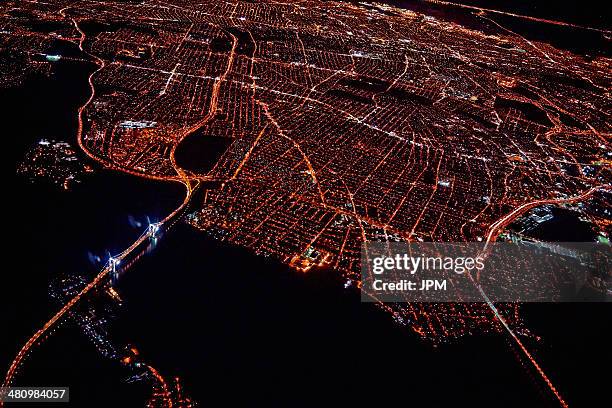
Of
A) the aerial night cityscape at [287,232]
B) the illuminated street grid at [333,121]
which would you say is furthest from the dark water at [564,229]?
→ the illuminated street grid at [333,121]

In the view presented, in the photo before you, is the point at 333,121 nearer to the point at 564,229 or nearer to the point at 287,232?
the point at 287,232

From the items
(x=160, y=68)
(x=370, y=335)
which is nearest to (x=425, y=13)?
(x=160, y=68)

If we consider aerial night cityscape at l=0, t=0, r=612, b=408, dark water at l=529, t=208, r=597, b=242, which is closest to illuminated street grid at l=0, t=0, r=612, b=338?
aerial night cityscape at l=0, t=0, r=612, b=408

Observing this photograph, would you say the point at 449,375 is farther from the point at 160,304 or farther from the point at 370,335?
the point at 160,304

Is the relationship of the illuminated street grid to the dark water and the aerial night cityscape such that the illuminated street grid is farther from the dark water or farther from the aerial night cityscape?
the dark water

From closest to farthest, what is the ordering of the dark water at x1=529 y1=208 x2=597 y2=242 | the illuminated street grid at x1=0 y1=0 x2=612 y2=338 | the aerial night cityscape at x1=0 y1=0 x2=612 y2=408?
the aerial night cityscape at x1=0 y1=0 x2=612 y2=408 → the illuminated street grid at x1=0 y1=0 x2=612 y2=338 → the dark water at x1=529 y1=208 x2=597 y2=242

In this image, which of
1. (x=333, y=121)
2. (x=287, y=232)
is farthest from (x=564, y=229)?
(x=333, y=121)
